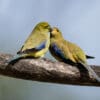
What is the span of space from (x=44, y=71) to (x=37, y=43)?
1.55ft

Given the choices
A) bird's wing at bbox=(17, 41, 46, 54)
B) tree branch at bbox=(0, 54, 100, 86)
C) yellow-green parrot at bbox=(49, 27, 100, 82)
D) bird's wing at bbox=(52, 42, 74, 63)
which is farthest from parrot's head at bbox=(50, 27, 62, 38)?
tree branch at bbox=(0, 54, 100, 86)

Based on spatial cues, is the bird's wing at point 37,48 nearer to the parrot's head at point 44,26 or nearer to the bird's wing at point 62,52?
the bird's wing at point 62,52

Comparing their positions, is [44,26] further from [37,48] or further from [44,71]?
[44,71]

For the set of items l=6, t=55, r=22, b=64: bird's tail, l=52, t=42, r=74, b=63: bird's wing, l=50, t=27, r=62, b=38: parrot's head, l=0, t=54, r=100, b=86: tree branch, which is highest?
l=50, t=27, r=62, b=38: parrot's head

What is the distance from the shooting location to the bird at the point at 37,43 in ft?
15.0

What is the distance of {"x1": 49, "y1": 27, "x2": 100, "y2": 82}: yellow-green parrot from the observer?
470cm

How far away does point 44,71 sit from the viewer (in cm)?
444

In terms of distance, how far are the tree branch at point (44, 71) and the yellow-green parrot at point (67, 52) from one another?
0.10 meters

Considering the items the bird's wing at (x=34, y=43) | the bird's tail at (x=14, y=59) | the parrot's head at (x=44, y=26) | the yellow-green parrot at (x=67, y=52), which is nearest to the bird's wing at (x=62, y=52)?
the yellow-green parrot at (x=67, y=52)

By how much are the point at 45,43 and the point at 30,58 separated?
380mm

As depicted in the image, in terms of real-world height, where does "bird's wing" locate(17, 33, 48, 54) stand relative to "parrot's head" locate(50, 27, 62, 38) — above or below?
below

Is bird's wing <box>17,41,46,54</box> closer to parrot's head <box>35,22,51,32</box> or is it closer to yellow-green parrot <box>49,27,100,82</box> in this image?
yellow-green parrot <box>49,27,100,82</box>

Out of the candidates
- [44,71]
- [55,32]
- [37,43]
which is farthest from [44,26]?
[44,71]

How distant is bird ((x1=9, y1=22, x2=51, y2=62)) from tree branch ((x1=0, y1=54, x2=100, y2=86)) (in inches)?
3.1
